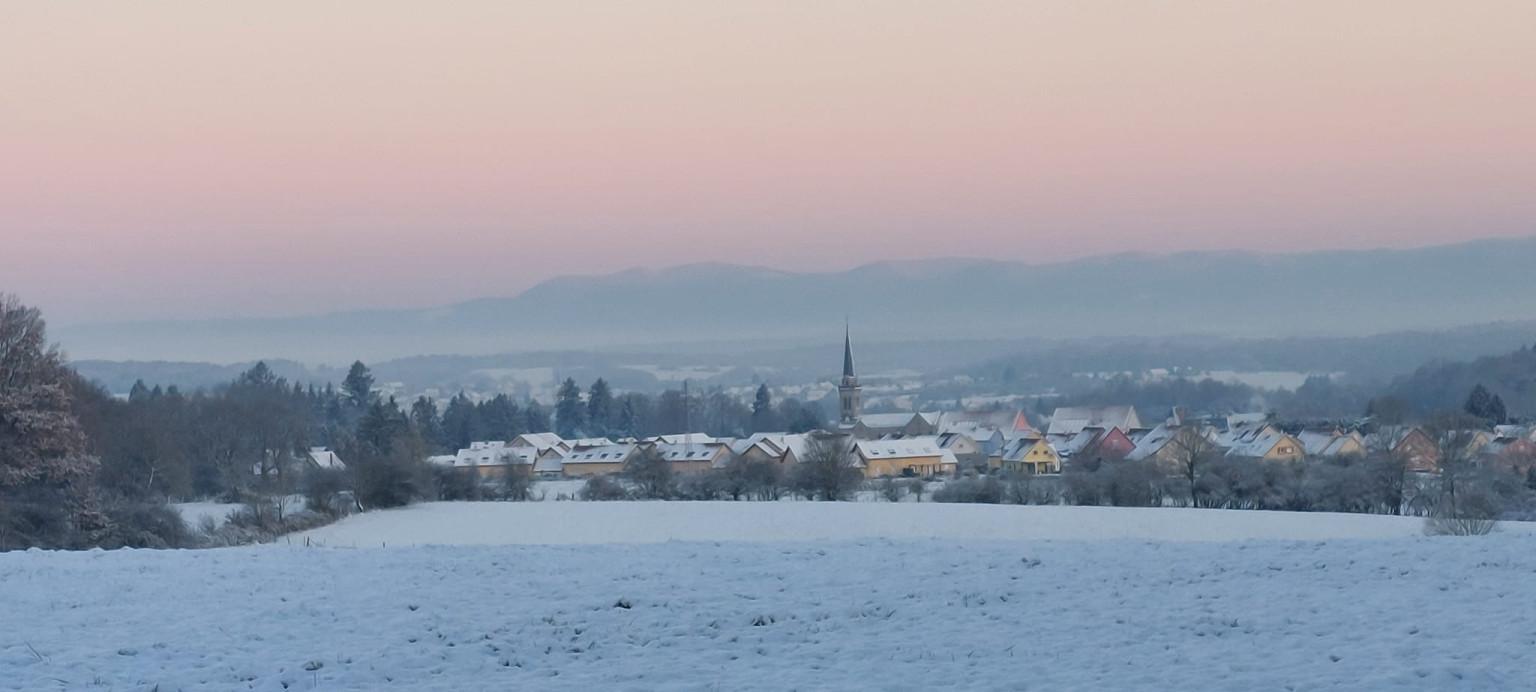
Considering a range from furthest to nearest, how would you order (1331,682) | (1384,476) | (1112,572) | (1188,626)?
(1384,476) → (1112,572) → (1188,626) → (1331,682)

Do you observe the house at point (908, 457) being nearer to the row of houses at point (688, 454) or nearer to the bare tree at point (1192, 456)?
the row of houses at point (688, 454)

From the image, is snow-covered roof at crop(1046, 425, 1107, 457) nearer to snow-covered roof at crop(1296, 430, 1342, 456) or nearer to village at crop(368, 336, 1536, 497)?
village at crop(368, 336, 1536, 497)

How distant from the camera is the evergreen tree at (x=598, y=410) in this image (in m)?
162

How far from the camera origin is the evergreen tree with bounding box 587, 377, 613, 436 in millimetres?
161625

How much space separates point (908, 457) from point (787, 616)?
8987 cm

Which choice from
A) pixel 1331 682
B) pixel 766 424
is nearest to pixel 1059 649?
pixel 1331 682

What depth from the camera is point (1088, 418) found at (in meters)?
150

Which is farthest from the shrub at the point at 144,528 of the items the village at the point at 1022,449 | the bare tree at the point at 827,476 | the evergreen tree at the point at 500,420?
the evergreen tree at the point at 500,420

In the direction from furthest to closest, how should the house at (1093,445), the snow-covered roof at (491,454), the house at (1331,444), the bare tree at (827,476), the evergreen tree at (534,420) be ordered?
the evergreen tree at (534,420) → the snow-covered roof at (491,454) → the house at (1093,445) → the house at (1331,444) → the bare tree at (827,476)

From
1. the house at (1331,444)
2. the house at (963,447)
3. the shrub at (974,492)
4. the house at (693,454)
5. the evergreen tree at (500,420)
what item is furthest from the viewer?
the evergreen tree at (500,420)

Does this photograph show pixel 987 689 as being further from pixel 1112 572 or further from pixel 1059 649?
pixel 1112 572

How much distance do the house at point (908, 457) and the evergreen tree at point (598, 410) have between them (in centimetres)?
5665

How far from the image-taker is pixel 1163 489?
2411 inches

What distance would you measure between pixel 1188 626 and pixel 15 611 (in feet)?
40.7
